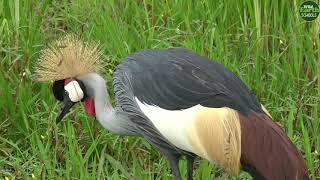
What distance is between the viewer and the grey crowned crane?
106 inches

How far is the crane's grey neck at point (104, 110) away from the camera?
290 centimetres

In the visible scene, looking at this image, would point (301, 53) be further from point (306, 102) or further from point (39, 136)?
point (39, 136)

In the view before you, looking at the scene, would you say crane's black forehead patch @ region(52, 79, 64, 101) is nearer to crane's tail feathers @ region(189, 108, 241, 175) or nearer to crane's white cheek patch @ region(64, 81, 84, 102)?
crane's white cheek patch @ region(64, 81, 84, 102)

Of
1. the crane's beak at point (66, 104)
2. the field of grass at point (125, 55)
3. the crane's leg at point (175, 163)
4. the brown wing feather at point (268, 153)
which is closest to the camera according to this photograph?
the brown wing feather at point (268, 153)

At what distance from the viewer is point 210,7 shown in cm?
379

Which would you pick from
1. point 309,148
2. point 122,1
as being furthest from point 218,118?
point 122,1

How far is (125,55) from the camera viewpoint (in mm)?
3578

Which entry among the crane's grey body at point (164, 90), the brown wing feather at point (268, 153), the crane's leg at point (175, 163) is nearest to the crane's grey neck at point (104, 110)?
the crane's grey body at point (164, 90)

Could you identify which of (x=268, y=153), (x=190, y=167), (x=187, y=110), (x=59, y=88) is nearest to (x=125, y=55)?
(x=59, y=88)

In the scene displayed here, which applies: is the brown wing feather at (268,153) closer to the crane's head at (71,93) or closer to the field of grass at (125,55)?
the field of grass at (125,55)

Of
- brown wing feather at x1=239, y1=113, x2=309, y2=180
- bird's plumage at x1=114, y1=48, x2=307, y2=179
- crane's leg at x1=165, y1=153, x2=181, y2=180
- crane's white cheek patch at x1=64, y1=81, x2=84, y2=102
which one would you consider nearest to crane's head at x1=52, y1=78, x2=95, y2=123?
crane's white cheek patch at x1=64, y1=81, x2=84, y2=102

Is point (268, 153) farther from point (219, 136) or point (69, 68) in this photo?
point (69, 68)

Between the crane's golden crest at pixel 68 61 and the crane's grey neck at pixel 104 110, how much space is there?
0.12 feet

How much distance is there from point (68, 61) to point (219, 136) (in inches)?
23.0
